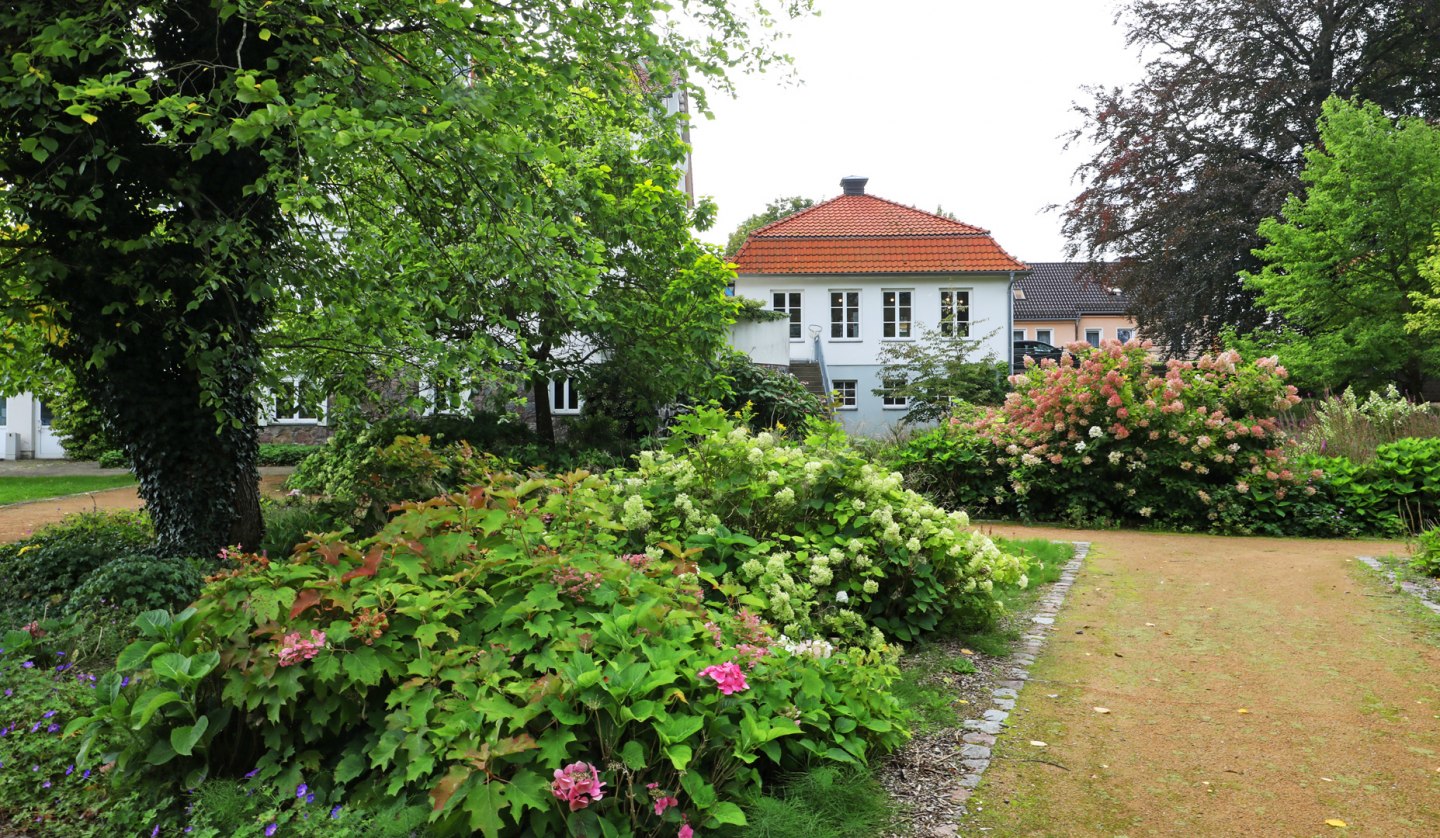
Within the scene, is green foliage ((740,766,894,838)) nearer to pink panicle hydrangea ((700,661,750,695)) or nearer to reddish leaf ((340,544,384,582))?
pink panicle hydrangea ((700,661,750,695))

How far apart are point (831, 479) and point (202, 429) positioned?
4537 millimetres

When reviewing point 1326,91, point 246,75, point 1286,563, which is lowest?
point 1286,563

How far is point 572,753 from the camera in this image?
281cm

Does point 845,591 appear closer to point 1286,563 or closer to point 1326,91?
point 1286,563

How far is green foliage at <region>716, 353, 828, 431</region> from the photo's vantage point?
1413 centimetres

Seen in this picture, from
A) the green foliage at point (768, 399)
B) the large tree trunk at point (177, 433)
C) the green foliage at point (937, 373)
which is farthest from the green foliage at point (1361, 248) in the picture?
the large tree trunk at point (177, 433)

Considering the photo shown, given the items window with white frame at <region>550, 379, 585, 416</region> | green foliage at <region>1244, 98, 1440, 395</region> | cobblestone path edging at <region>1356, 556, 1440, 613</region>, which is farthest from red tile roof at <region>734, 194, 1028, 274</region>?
cobblestone path edging at <region>1356, 556, 1440, 613</region>

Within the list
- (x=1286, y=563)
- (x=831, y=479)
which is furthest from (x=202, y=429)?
(x=1286, y=563)

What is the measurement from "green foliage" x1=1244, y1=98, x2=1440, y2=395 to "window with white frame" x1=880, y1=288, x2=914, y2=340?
32.4 ft

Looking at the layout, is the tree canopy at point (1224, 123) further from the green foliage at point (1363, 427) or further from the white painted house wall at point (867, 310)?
the green foliage at point (1363, 427)

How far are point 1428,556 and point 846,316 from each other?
21.3 meters

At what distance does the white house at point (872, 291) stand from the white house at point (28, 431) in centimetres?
1912

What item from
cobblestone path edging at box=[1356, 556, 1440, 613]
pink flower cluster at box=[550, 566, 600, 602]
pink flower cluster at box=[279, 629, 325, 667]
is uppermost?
pink flower cluster at box=[550, 566, 600, 602]

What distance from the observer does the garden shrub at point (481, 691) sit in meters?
2.75
